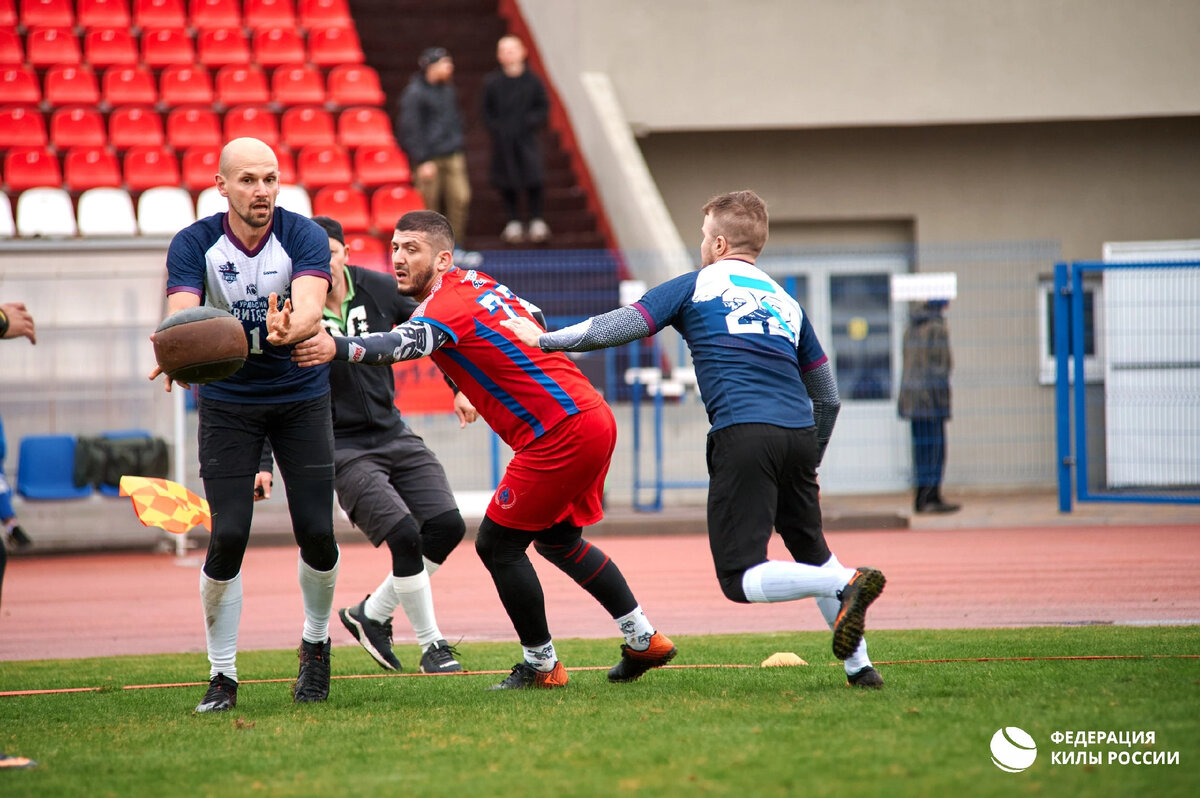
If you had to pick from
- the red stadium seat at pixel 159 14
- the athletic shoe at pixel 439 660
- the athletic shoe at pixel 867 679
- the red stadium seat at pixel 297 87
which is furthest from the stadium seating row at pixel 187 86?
the athletic shoe at pixel 867 679

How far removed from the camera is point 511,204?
1658 centimetres

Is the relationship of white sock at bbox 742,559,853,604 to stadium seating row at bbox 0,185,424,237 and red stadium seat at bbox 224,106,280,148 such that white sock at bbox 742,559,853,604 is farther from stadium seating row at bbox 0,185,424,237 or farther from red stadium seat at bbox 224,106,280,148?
red stadium seat at bbox 224,106,280,148

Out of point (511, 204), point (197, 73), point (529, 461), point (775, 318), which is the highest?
point (197, 73)

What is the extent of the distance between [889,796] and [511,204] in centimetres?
1352

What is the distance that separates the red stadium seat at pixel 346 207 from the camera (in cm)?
1609

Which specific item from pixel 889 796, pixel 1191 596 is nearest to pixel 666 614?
pixel 1191 596

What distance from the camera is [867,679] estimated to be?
5.35 m

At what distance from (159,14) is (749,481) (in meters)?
16.6

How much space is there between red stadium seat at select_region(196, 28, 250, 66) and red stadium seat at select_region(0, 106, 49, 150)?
103 inches

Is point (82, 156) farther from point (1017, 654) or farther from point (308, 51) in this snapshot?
point (1017, 654)

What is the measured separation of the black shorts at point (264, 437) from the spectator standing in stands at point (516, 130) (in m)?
11.0

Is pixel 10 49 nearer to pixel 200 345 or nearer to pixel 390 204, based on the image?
pixel 390 204

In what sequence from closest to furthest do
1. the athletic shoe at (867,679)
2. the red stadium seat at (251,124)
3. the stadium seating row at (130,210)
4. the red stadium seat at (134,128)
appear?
the athletic shoe at (867,679) < the stadium seating row at (130,210) < the red stadium seat at (134,128) < the red stadium seat at (251,124)

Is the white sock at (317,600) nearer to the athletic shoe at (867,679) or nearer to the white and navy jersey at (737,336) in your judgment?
the white and navy jersey at (737,336)
